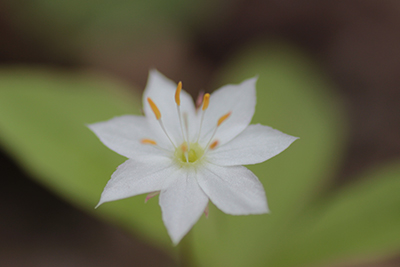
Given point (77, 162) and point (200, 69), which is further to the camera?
point (200, 69)

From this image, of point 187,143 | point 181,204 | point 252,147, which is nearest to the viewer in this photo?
point 181,204

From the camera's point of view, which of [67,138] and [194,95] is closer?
[67,138]

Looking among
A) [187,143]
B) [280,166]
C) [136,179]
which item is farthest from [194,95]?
[136,179]

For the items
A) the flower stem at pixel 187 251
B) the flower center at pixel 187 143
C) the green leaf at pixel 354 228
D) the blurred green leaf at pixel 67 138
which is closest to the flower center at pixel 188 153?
the flower center at pixel 187 143

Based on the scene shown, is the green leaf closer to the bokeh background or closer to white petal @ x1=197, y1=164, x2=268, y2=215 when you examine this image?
the bokeh background

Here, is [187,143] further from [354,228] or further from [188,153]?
[354,228]

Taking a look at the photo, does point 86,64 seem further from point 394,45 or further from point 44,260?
point 394,45

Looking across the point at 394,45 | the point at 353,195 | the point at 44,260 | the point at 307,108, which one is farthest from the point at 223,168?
the point at 394,45
